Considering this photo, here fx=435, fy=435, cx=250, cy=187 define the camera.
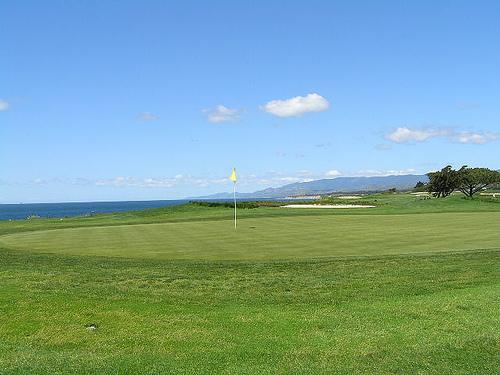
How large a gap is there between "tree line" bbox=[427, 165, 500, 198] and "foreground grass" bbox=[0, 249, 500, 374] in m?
80.0

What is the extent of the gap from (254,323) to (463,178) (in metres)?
90.0

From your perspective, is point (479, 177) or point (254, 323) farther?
point (479, 177)

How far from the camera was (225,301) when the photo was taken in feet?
29.8

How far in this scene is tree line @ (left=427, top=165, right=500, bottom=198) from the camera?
84875 millimetres

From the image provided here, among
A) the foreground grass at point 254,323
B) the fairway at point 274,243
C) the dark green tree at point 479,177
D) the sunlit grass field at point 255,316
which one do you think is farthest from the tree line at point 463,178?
the foreground grass at point 254,323

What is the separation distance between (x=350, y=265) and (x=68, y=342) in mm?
10029

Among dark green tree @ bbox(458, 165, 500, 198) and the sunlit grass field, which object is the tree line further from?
the sunlit grass field

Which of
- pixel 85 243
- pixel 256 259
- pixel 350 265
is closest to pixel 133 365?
pixel 350 265

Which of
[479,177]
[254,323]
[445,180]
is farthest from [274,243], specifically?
[445,180]

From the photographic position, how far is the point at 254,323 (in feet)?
24.1

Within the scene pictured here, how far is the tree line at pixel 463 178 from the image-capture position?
84875 mm

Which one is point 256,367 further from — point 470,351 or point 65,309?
point 65,309

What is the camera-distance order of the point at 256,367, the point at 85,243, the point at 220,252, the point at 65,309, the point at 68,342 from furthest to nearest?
1. the point at 85,243
2. the point at 220,252
3. the point at 65,309
4. the point at 68,342
5. the point at 256,367

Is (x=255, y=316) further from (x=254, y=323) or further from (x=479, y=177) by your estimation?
(x=479, y=177)
